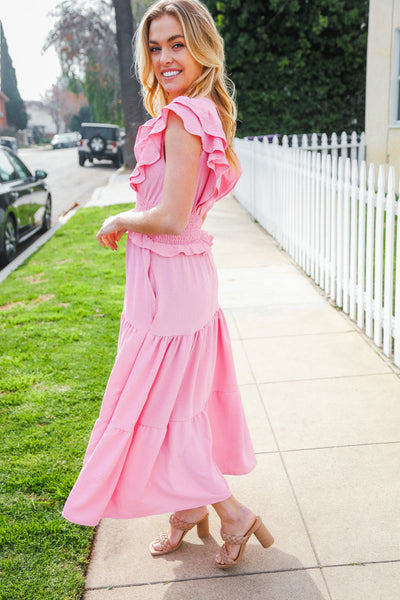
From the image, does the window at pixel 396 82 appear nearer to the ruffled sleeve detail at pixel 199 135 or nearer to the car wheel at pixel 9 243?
the car wheel at pixel 9 243

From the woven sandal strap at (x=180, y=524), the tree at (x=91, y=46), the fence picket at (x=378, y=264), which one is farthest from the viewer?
the tree at (x=91, y=46)

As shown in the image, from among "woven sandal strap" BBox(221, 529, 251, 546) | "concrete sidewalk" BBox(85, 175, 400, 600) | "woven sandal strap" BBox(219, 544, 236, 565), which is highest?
"woven sandal strap" BBox(221, 529, 251, 546)

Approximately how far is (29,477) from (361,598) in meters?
1.62

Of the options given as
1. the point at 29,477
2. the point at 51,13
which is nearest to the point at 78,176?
the point at 51,13

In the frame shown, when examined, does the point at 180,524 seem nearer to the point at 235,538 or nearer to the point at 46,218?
the point at 235,538

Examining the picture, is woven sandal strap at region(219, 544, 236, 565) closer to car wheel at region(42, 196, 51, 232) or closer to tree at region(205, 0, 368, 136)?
car wheel at region(42, 196, 51, 232)

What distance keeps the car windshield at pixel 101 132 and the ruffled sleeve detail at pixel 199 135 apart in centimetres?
2562

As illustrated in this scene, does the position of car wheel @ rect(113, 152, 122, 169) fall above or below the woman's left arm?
below

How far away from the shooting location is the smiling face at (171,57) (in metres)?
2.01

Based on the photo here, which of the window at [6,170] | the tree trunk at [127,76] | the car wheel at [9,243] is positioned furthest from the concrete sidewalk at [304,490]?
the tree trunk at [127,76]

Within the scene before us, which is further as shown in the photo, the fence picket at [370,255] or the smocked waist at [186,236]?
the fence picket at [370,255]

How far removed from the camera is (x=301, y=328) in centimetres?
509

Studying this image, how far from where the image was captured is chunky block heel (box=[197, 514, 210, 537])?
2.55 meters

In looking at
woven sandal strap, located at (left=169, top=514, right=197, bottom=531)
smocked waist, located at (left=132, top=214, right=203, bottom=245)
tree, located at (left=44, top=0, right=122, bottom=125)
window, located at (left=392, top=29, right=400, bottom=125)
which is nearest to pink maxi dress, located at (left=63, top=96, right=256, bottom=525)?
smocked waist, located at (left=132, top=214, right=203, bottom=245)
